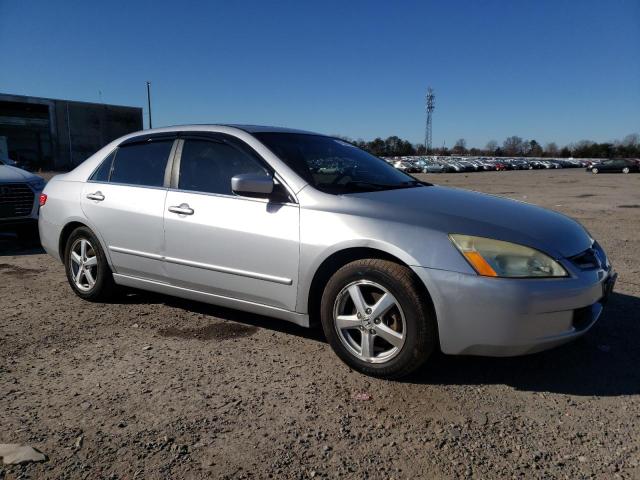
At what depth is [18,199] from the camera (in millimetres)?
7316

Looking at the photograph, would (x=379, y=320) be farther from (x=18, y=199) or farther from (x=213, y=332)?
(x=18, y=199)

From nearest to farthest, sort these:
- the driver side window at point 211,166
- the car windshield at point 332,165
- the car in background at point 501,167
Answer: the car windshield at point 332,165
the driver side window at point 211,166
the car in background at point 501,167

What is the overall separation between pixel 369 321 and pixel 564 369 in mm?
1306

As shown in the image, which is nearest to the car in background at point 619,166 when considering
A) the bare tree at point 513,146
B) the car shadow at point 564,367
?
the car shadow at point 564,367

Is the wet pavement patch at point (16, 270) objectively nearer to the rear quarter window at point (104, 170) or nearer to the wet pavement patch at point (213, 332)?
the rear quarter window at point (104, 170)

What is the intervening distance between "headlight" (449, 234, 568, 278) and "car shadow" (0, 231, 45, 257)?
646 centimetres

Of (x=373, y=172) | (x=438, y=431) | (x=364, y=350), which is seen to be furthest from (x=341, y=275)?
(x=373, y=172)

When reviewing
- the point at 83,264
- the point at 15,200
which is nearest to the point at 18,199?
the point at 15,200

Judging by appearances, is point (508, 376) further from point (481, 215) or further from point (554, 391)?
point (481, 215)

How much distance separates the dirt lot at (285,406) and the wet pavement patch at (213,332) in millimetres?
20

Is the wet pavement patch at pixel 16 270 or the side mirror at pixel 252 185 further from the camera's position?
the wet pavement patch at pixel 16 270

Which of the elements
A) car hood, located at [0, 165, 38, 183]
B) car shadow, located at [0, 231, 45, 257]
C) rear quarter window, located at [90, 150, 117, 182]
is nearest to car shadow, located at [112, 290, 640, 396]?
rear quarter window, located at [90, 150, 117, 182]

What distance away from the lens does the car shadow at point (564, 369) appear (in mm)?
2984

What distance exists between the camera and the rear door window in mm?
4137
